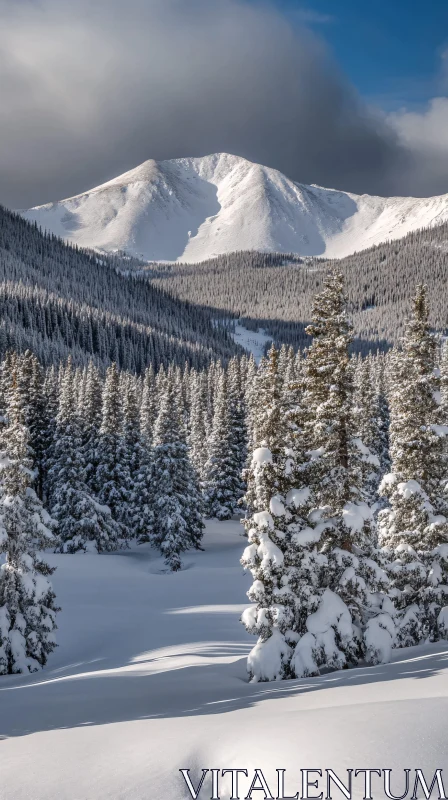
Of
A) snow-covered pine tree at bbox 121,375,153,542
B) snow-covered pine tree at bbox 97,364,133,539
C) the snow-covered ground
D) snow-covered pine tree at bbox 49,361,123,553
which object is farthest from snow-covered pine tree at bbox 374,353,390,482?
the snow-covered ground

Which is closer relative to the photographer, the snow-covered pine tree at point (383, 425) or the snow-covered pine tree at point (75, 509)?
the snow-covered pine tree at point (75, 509)

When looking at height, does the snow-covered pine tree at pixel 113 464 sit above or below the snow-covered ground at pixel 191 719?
above

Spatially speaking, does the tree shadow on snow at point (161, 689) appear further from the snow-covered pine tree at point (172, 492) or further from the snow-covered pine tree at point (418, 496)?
the snow-covered pine tree at point (172, 492)

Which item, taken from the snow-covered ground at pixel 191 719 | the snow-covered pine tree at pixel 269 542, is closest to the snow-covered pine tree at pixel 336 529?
the snow-covered pine tree at pixel 269 542

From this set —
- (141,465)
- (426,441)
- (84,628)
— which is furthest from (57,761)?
(141,465)

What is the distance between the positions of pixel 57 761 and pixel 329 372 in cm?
1139

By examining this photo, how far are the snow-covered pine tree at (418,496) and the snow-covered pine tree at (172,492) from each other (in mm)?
24667

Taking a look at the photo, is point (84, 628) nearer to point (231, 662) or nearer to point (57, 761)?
point (231, 662)

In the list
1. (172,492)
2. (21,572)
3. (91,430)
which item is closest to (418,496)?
(21,572)

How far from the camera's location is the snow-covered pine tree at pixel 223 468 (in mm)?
55225

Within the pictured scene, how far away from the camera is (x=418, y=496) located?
18.0 metres

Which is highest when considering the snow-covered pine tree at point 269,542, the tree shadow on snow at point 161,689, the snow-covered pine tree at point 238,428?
the snow-covered pine tree at point 238,428

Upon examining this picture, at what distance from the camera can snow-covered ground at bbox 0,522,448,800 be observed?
6.60 m

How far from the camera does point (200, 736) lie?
792 cm
